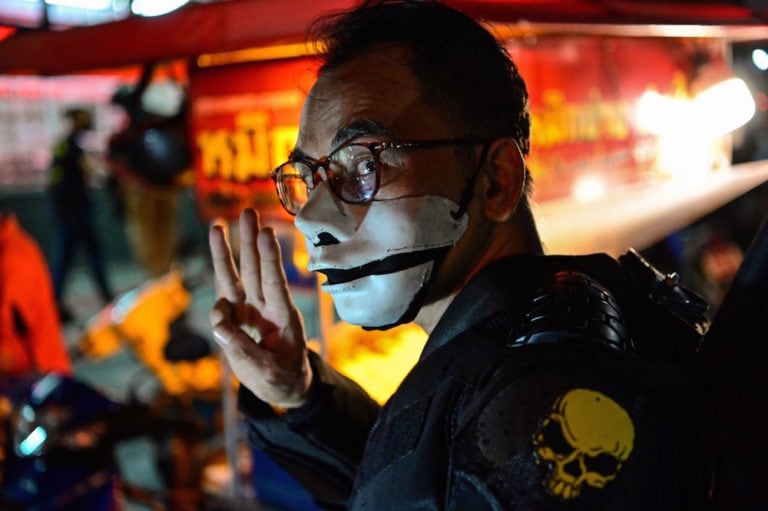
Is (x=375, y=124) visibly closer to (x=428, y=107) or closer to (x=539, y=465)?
(x=428, y=107)

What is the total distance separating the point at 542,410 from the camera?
0.81 metres

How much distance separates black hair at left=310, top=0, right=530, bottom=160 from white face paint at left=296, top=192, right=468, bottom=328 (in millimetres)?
157

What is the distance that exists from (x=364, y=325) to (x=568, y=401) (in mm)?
491

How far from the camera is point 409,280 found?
1189mm

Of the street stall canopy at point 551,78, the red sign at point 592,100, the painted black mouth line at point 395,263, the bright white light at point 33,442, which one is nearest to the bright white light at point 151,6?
the street stall canopy at point 551,78

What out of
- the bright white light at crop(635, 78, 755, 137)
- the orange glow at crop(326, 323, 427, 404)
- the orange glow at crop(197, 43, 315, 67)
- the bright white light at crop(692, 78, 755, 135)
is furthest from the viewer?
the bright white light at crop(635, 78, 755, 137)

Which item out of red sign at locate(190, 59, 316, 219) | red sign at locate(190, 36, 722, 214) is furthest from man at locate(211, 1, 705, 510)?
red sign at locate(190, 59, 316, 219)

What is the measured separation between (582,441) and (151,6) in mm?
3152

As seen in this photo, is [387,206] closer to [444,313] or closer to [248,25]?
[444,313]

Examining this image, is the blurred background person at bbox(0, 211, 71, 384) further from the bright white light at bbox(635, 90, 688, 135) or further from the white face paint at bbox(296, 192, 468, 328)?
the bright white light at bbox(635, 90, 688, 135)

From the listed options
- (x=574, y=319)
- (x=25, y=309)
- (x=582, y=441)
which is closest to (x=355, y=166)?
(x=574, y=319)

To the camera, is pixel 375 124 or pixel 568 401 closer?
pixel 568 401

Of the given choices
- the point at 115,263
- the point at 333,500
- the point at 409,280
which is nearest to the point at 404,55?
the point at 409,280

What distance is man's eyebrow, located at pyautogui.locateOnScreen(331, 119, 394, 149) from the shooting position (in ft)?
3.84
